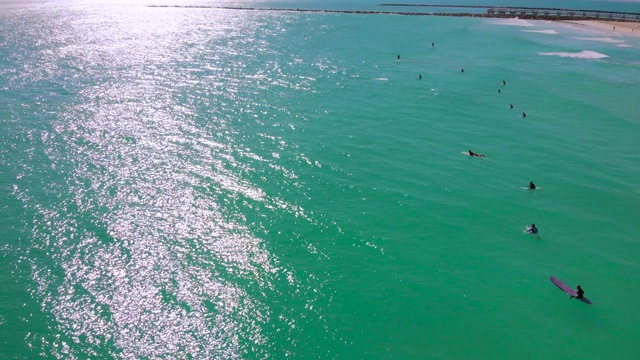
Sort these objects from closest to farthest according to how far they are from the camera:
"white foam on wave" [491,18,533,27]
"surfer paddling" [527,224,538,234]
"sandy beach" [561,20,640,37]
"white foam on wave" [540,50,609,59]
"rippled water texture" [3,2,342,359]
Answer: "rippled water texture" [3,2,342,359] → "surfer paddling" [527,224,538,234] → "white foam on wave" [540,50,609,59] → "sandy beach" [561,20,640,37] → "white foam on wave" [491,18,533,27]

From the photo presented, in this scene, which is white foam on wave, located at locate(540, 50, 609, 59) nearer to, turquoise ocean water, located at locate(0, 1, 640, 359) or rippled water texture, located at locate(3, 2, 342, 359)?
turquoise ocean water, located at locate(0, 1, 640, 359)

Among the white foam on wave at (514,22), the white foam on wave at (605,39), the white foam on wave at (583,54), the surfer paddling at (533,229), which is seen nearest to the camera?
the surfer paddling at (533,229)

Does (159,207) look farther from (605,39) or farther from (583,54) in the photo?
(605,39)

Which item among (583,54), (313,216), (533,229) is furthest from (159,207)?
(583,54)

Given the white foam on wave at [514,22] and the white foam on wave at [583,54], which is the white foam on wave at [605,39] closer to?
the white foam on wave at [583,54]

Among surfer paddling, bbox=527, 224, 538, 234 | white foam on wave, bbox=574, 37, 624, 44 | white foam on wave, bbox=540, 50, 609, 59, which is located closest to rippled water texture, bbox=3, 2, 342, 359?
surfer paddling, bbox=527, 224, 538, 234

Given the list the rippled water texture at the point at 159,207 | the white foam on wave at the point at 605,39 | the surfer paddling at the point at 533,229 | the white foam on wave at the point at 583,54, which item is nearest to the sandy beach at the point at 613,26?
the white foam on wave at the point at 605,39
